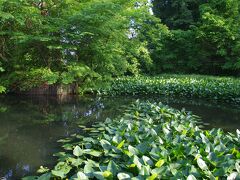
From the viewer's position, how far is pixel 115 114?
352 inches

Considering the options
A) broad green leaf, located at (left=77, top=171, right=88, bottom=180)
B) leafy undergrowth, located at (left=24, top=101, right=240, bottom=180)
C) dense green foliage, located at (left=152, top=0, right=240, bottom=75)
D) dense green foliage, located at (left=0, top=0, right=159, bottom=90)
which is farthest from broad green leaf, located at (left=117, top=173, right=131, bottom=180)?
dense green foliage, located at (left=152, top=0, right=240, bottom=75)

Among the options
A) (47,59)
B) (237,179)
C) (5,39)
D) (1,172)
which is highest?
(5,39)

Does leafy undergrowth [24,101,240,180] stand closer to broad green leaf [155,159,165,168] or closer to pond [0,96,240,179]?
broad green leaf [155,159,165,168]

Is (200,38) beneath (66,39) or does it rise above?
above

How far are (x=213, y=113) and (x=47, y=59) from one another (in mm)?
6930

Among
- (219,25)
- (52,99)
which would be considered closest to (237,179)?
(52,99)

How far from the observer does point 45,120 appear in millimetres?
8125

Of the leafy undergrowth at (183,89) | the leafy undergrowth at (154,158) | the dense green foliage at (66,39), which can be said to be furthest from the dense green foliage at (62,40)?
the leafy undergrowth at (154,158)

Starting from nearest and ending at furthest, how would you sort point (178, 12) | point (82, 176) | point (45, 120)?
1. point (82, 176)
2. point (45, 120)
3. point (178, 12)

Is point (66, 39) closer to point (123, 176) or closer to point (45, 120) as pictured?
point (45, 120)

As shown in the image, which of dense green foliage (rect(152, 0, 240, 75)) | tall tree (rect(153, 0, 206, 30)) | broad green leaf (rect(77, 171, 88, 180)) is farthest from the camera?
tall tree (rect(153, 0, 206, 30))

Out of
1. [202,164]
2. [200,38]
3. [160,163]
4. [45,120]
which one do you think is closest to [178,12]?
[200,38]

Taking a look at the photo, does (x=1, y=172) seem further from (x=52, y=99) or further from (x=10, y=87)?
(x=10, y=87)

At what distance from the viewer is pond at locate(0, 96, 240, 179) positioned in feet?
16.7
